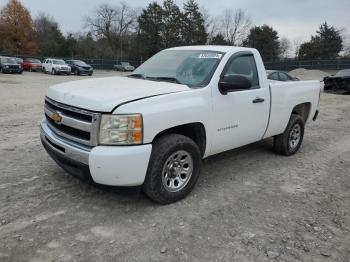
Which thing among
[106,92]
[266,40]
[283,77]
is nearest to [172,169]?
[106,92]

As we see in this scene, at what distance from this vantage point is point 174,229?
11.4 ft

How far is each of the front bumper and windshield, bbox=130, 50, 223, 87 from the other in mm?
1246

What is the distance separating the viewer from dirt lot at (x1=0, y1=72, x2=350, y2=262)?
10.2 ft

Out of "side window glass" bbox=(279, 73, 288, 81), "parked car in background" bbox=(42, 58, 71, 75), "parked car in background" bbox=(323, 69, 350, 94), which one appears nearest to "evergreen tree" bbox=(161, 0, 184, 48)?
"parked car in background" bbox=(42, 58, 71, 75)

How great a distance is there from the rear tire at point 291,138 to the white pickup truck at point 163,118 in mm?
573

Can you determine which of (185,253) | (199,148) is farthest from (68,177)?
(185,253)

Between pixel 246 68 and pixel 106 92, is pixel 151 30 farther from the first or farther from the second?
pixel 106 92

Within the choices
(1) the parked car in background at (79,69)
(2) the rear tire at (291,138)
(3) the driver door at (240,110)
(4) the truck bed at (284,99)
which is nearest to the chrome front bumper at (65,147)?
(3) the driver door at (240,110)

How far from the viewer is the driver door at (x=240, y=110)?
4.37 meters

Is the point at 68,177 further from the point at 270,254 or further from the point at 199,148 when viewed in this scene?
the point at 270,254

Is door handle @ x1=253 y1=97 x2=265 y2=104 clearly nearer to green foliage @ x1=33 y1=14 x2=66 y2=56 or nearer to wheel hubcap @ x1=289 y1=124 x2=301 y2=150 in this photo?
wheel hubcap @ x1=289 y1=124 x2=301 y2=150

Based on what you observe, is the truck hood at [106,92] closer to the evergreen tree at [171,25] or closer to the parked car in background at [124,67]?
the parked car in background at [124,67]

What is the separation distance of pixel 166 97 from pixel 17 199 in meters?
2.07

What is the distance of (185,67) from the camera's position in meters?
4.60
